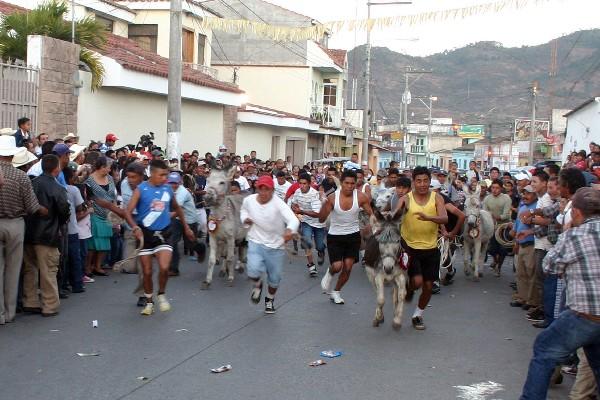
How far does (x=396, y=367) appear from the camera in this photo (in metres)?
7.40

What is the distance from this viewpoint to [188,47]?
3117 centimetres

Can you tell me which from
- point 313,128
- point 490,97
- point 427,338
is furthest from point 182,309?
→ point 490,97

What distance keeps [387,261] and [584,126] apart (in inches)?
1115

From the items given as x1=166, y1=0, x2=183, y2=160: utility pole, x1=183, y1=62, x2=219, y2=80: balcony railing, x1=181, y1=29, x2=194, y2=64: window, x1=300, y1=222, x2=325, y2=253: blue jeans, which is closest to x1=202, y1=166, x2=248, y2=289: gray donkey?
x1=300, y1=222, x2=325, y2=253: blue jeans

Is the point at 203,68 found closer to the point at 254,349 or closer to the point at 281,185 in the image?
the point at 281,185

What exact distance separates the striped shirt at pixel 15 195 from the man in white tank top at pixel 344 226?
3757mm

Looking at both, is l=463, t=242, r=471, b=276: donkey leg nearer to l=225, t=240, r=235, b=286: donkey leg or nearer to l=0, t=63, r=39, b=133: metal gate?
l=225, t=240, r=235, b=286: donkey leg

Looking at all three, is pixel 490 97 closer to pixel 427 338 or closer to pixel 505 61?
pixel 505 61

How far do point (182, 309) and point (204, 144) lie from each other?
18.9 metres

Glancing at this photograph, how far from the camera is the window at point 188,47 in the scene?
30812 millimetres

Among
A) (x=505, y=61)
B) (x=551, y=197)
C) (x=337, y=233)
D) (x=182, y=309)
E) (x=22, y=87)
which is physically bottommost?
(x=182, y=309)

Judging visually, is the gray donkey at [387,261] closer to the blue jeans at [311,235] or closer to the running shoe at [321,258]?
the blue jeans at [311,235]

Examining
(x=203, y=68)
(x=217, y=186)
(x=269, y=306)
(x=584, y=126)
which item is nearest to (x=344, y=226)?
(x=269, y=306)

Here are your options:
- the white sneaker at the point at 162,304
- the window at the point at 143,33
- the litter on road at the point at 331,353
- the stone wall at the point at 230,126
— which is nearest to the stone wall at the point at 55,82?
the white sneaker at the point at 162,304
